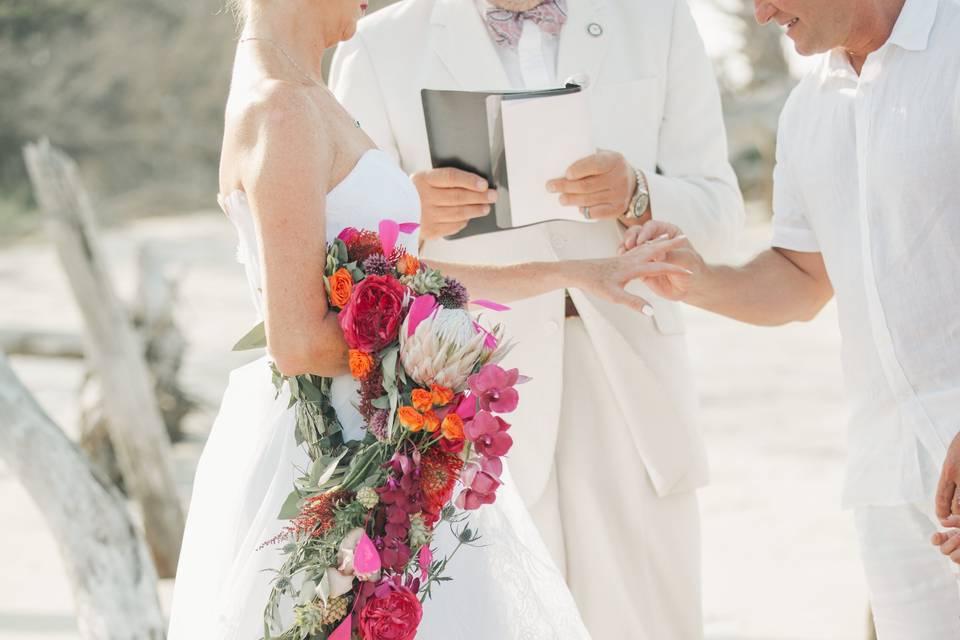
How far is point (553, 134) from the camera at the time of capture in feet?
10.2

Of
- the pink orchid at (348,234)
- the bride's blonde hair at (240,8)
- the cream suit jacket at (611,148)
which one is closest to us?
the pink orchid at (348,234)

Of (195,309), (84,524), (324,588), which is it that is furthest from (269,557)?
(195,309)

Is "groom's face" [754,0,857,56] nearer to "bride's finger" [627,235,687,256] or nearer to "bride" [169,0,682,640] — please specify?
"bride's finger" [627,235,687,256]

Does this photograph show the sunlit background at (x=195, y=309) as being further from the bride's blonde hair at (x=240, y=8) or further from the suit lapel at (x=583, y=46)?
the suit lapel at (x=583, y=46)

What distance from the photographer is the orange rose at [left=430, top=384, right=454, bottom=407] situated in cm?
232

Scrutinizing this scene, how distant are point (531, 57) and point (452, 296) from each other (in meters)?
1.19

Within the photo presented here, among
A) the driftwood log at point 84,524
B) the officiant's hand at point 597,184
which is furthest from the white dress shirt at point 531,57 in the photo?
the driftwood log at point 84,524

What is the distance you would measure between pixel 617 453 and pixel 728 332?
8383 millimetres

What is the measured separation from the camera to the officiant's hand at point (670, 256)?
3.19 metres

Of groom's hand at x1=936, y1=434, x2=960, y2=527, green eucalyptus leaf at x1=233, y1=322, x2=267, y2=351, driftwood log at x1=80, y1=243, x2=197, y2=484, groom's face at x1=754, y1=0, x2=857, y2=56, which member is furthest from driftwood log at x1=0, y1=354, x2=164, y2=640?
driftwood log at x1=80, y1=243, x2=197, y2=484

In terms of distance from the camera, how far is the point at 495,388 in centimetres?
231

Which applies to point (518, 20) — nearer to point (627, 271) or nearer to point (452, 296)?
point (627, 271)

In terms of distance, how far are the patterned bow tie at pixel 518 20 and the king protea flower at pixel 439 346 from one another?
1300 millimetres

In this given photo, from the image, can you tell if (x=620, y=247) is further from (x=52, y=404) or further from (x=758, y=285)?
(x=52, y=404)
